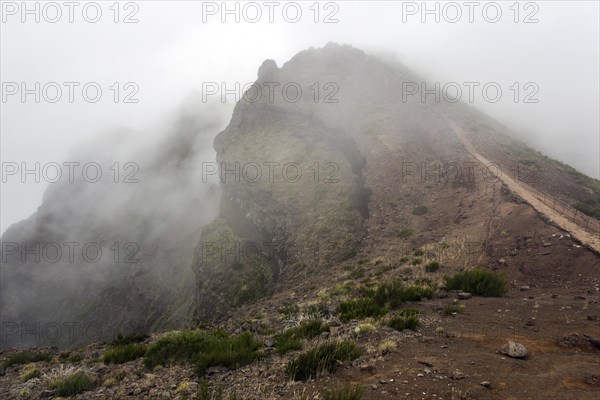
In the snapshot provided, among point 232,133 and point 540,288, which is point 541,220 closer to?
point 540,288

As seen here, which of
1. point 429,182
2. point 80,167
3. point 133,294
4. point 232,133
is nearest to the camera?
point 429,182

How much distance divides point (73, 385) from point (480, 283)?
51.5 ft

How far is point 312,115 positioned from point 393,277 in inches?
1289

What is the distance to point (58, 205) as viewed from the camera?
332 ft

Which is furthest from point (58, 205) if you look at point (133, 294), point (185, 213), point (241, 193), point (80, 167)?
point (241, 193)

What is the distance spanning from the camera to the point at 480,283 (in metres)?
16.7

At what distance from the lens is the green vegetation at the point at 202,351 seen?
10.5m

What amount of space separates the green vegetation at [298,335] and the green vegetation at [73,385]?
18.6 ft

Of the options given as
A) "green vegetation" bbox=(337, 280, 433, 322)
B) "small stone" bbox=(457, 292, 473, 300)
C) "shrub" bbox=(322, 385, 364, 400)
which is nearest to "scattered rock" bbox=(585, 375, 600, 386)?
"shrub" bbox=(322, 385, 364, 400)

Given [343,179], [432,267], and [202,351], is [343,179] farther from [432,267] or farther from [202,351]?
[202,351]

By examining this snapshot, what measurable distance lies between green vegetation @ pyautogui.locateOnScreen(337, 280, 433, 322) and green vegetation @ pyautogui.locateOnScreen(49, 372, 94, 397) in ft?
27.1

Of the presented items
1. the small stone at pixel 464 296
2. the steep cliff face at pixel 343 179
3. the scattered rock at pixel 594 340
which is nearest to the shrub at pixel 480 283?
the small stone at pixel 464 296

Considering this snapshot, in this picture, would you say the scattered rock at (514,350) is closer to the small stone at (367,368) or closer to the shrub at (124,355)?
the small stone at (367,368)

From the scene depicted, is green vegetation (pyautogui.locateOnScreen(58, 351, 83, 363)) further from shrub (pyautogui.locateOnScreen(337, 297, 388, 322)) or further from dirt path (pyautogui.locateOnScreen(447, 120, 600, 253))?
dirt path (pyautogui.locateOnScreen(447, 120, 600, 253))
